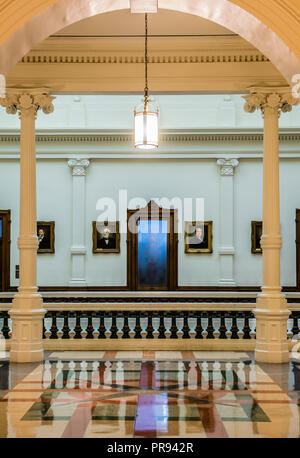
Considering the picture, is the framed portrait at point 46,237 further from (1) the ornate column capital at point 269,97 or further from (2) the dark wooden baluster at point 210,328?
(1) the ornate column capital at point 269,97

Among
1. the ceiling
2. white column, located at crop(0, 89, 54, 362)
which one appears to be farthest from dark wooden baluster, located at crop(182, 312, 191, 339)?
the ceiling

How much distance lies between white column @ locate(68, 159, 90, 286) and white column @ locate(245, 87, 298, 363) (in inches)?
302

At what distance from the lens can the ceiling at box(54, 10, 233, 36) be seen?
338 inches

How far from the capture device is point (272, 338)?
9.38 m

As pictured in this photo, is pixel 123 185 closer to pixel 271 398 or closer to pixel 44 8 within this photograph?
pixel 271 398

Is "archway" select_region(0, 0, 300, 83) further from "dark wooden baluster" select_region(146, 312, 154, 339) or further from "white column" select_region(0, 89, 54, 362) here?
"dark wooden baluster" select_region(146, 312, 154, 339)

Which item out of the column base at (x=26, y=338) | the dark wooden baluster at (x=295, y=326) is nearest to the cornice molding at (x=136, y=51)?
the column base at (x=26, y=338)

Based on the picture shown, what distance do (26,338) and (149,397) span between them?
3.21m

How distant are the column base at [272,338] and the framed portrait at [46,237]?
8.21m

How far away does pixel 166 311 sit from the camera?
10484 millimetres

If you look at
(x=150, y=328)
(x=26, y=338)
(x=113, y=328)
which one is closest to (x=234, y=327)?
(x=150, y=328)

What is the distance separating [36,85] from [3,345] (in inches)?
160

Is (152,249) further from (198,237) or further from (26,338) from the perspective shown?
(26,338)

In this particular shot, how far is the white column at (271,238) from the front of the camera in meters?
9.41
